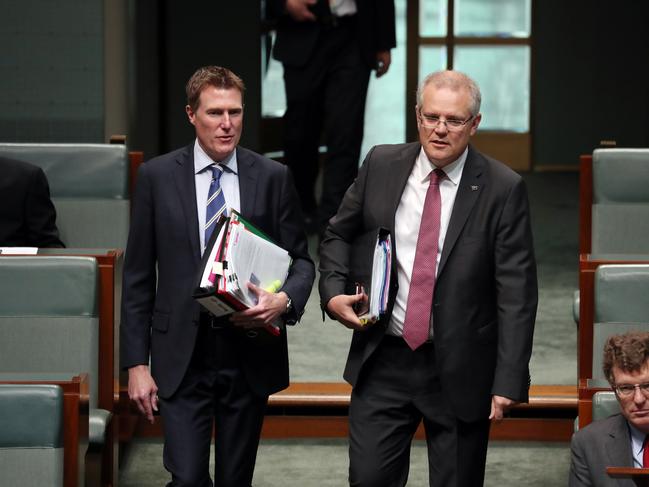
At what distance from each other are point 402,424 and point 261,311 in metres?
0.42

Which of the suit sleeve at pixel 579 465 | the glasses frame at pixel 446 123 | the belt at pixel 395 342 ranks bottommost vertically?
the suit sleeve at pixel 579 465

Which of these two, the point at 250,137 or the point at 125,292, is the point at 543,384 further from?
the point at 250,137

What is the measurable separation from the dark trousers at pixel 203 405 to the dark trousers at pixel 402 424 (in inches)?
10.4

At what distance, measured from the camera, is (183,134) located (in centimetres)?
850

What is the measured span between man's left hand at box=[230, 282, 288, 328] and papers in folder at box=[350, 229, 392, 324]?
0.18 metres

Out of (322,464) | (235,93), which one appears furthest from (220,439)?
(322,464)

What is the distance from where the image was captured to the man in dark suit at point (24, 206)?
4.13 m

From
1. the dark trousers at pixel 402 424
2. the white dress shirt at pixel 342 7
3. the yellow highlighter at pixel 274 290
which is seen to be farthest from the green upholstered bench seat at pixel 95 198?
the white dress shirt at pixel 342 7

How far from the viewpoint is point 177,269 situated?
126 inches

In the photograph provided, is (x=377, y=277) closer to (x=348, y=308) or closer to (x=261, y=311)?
(x=348, y=308)

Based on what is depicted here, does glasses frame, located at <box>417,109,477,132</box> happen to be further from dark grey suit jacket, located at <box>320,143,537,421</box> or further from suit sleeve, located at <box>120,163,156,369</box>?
suit sleeve, located at <box>120,163,156,369</box>

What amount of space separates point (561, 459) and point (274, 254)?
172 centimetres

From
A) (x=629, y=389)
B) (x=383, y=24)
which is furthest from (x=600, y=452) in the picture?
(x=383, y=24)

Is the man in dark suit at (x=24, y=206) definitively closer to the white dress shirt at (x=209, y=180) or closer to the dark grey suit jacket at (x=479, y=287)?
the white dress shirt at (x=209, y=180)
